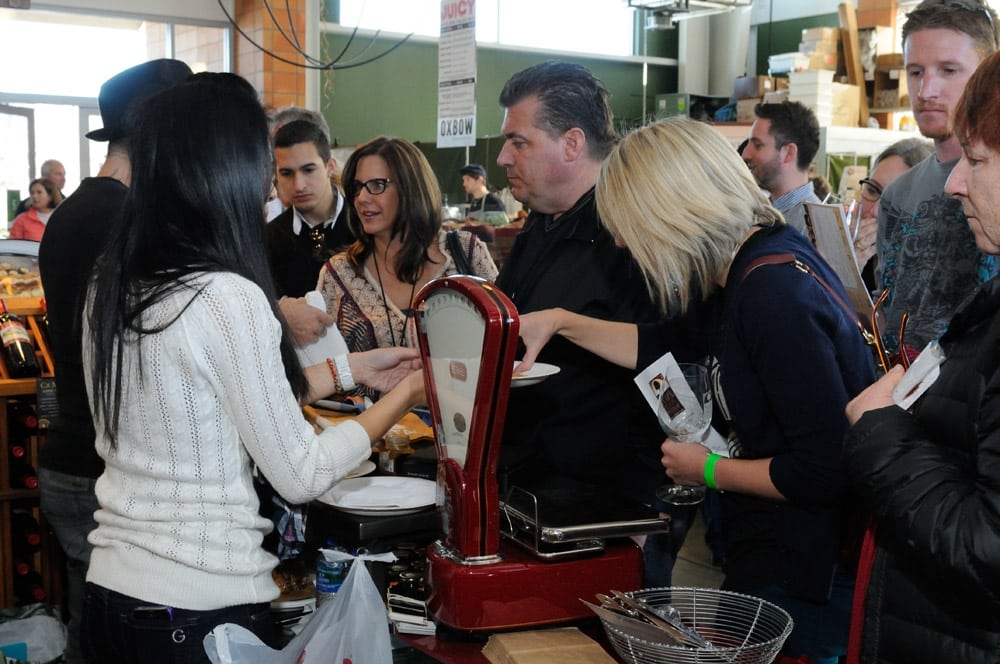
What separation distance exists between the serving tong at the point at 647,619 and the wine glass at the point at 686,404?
0.35 m

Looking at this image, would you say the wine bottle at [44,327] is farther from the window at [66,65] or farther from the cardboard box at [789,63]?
the cardboard box at [789,63]

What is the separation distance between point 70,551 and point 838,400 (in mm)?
1717

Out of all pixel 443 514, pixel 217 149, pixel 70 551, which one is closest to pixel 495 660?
pixel 443 514

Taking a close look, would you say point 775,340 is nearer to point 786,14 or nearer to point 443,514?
point 443,514

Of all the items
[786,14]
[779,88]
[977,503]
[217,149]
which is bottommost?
[977,503]

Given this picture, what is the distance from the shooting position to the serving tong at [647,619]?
1.36 metres

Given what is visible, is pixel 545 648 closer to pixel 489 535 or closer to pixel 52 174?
pixel 489 535

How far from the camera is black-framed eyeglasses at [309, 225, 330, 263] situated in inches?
162

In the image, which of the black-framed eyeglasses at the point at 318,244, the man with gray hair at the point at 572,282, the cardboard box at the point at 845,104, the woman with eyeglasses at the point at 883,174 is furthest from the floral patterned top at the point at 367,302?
the cardboard box at the point at 845,104

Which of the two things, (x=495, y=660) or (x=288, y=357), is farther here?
(x=288, y=357)

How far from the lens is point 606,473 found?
92.0 inches

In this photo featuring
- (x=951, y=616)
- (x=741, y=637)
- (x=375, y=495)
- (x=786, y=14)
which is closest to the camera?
(x=951, y=616)

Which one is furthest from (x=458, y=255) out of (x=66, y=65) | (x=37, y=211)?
(x=66, y=65)

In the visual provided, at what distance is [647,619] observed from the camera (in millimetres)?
1426
